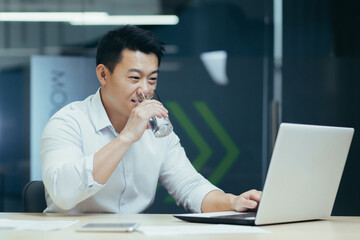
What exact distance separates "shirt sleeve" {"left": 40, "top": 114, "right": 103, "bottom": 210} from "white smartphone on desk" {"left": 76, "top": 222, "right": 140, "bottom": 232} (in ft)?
0.88

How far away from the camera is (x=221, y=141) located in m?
4.11

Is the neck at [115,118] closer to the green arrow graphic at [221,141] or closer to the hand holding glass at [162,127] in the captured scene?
the hand holding glass at [162,127]

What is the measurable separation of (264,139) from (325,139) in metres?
2.53

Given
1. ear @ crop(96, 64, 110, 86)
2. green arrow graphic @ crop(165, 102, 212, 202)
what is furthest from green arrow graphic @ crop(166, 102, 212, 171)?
ear @ crop(96, 64, 110, 86)

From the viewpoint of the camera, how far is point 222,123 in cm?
411

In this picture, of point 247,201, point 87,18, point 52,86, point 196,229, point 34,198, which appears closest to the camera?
point 196,229

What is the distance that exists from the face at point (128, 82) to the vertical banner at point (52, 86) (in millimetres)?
1751

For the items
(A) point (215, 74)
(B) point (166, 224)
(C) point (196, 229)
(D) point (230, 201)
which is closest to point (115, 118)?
(D) point (230, 201)

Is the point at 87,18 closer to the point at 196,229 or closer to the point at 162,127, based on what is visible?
the point at 162,127

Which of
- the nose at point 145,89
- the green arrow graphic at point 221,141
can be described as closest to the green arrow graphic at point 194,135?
the green arrow graphic at point 221,141

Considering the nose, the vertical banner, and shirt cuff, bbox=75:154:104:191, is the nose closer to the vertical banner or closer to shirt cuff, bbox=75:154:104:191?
shirt cuff, bbox=75:154:104:191

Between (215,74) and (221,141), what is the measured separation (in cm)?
51

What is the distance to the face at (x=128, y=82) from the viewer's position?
7.22 feet

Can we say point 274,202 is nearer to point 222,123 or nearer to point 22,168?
point 222,123
